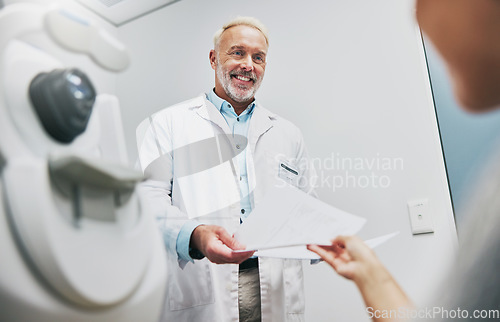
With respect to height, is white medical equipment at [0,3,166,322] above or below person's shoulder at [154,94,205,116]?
below

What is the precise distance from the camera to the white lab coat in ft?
2.93

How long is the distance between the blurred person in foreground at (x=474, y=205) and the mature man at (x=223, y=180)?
1.01 ft

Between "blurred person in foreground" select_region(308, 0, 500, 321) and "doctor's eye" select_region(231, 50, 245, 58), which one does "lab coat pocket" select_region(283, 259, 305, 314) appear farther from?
"doctor's eye" select_region(231, 50, 245, 58)

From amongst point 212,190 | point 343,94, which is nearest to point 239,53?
point 343,94

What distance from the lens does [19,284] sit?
0.28 m

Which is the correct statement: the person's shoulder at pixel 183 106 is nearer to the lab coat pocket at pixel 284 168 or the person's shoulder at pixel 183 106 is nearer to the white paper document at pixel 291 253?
the lab coat pocket at pixel 284 168

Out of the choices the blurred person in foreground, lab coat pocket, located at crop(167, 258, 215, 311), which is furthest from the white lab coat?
the blurred person in foreground

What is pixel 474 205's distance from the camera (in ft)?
1.06

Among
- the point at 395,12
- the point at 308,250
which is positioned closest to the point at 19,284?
the point at 308,250

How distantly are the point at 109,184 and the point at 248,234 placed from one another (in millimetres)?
393

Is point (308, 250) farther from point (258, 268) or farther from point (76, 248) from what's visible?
point (76, 248)

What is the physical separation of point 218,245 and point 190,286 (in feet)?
0.86

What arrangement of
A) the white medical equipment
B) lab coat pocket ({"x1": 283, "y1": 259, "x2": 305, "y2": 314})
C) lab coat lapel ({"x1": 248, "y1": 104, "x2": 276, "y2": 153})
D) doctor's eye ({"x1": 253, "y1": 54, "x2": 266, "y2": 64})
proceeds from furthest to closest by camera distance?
doctor's eye ({"x1": 253, "y1": 54, "x2": 266, "y2": 64}) → lab coat lapel ({"x1": 248, "y1": 104, "x2": 276, "y2": 153}) → lab coat pocket ({"x1": 283, "y1": 259, "x2": 305, "y2": 314}) → the white medical equipment

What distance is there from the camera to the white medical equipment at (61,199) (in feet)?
0.95
